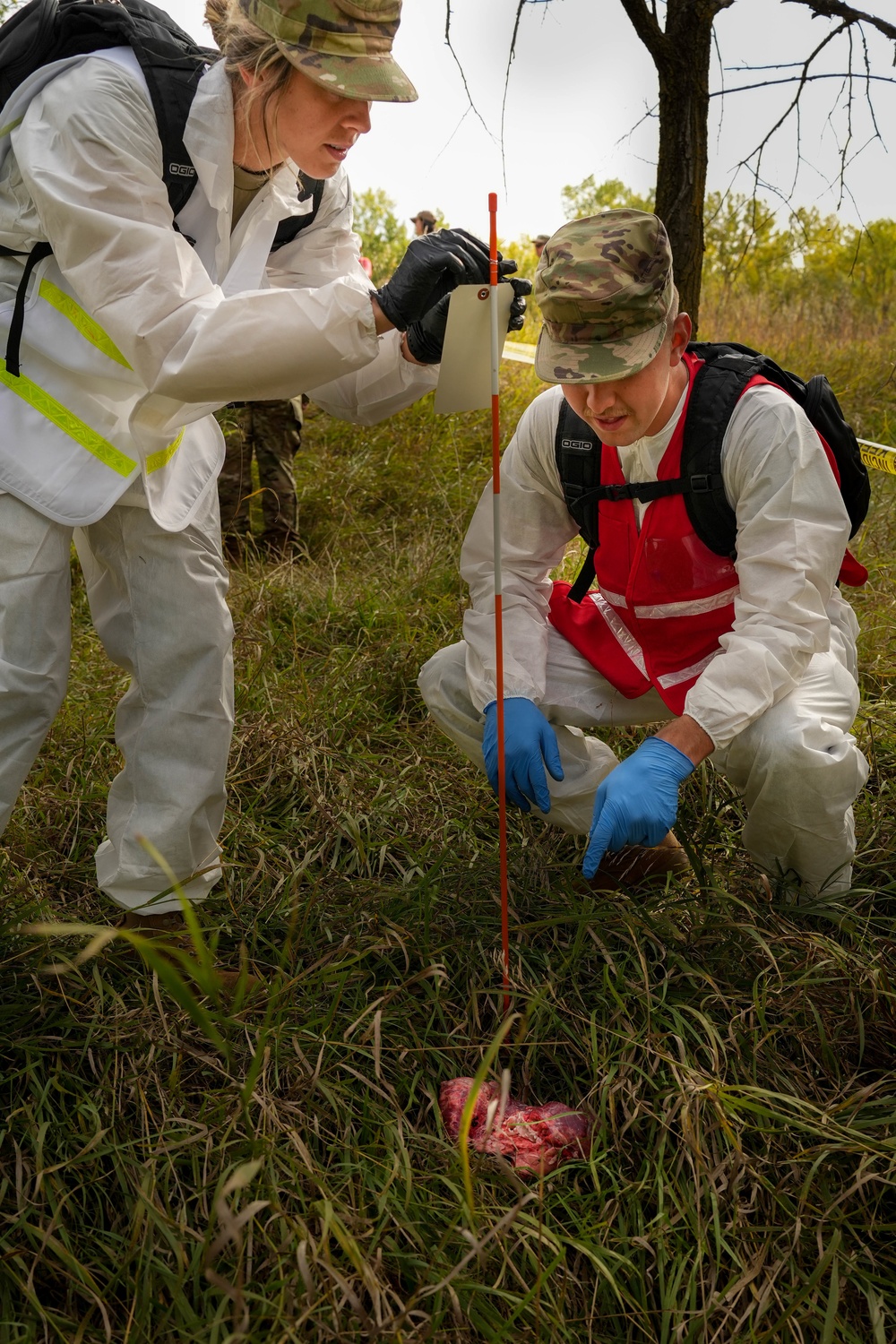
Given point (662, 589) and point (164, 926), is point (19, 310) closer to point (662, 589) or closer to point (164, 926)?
point (164, 926)

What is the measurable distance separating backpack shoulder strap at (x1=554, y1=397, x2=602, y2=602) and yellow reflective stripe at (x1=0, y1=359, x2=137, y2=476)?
920mm

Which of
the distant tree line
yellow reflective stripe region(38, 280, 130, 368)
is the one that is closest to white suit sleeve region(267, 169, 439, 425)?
yellow reflective stripe region(38, 280, 130, 368)

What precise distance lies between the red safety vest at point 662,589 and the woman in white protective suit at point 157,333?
0.53 metres

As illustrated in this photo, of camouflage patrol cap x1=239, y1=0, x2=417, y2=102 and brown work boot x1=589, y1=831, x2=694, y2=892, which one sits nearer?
camouflage patrol cap x1=239, y1=0, x2=417, y2=102

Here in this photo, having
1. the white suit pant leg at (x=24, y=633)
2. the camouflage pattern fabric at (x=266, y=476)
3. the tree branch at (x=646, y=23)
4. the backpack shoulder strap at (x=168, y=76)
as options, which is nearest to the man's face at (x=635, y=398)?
the backpack shoulder strap at (x=168, y=76)

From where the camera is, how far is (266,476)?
4617mm

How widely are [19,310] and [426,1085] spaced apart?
1547mm

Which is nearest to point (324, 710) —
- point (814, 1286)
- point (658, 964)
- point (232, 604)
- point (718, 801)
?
point (232, 604)

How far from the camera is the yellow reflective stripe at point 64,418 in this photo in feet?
6.83

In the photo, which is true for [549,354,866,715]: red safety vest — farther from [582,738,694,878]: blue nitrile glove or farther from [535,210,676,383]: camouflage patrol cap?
[582,738,694,878]: blue nitrile glove

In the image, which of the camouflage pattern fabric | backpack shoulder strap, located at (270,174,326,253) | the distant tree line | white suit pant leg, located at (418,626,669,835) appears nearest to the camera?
backpack shoulder strap, located at (270,174,326,253)

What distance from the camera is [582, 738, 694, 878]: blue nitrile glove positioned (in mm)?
2061

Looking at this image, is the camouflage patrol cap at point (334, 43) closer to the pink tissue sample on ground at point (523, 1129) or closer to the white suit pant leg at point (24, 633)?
the white suit pant leg at point (24, 633)

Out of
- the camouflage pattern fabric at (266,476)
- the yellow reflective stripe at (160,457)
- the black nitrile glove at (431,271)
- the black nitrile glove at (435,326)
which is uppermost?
the black nitrile glove at (431,271)
